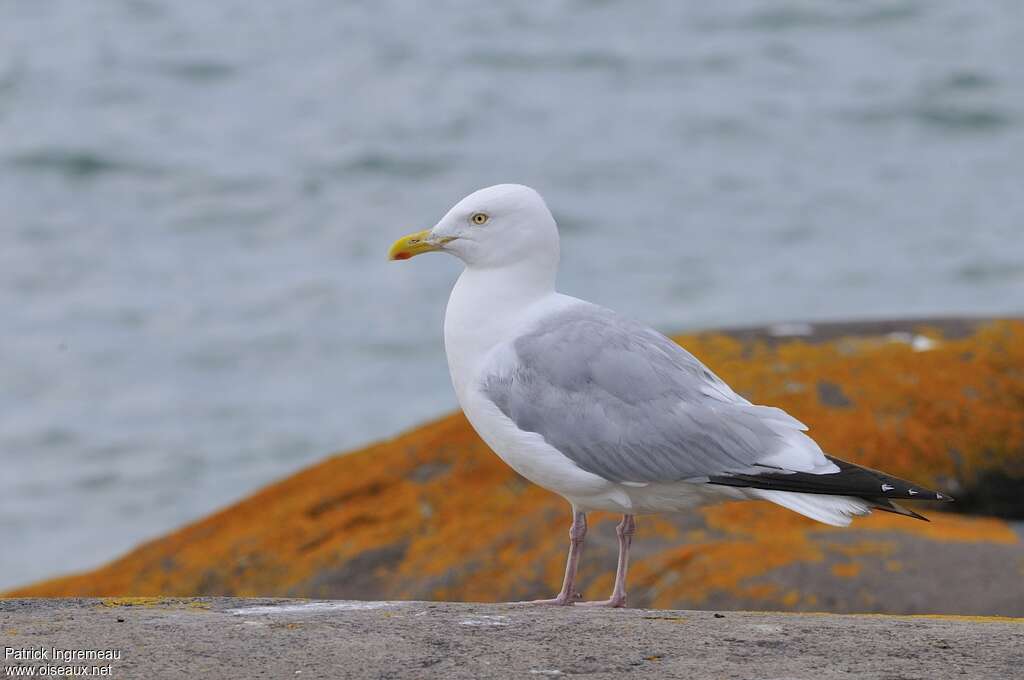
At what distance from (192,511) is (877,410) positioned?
19.8 ft

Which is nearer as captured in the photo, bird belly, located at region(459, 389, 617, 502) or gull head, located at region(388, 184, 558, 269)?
bird belly, located at region(459, 389, 617, 502)

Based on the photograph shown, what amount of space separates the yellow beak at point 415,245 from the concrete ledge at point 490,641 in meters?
1.38

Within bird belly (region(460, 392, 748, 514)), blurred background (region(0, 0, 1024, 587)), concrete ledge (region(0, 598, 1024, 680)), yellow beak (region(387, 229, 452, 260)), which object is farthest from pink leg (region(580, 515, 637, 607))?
blurred background (region(0, 0, 1024, 587))

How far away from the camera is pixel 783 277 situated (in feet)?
47.8

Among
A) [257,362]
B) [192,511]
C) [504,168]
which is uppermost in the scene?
[504,168]

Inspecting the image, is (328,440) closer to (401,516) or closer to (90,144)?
(401,516)

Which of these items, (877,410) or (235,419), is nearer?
(877,410)

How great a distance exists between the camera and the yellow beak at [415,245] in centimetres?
534

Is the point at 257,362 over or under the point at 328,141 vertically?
under

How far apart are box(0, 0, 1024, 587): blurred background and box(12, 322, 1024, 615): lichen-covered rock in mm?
4020

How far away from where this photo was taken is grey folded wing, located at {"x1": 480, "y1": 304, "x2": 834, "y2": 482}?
4.75 metres

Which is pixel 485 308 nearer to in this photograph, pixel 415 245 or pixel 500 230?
pixel 500 230

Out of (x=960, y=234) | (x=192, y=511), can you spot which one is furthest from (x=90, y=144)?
(x=960, y=234)

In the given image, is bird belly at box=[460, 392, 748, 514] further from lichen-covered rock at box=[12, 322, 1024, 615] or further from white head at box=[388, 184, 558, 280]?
lichen-covered rock at box=[12, 322, 1024, 615]
